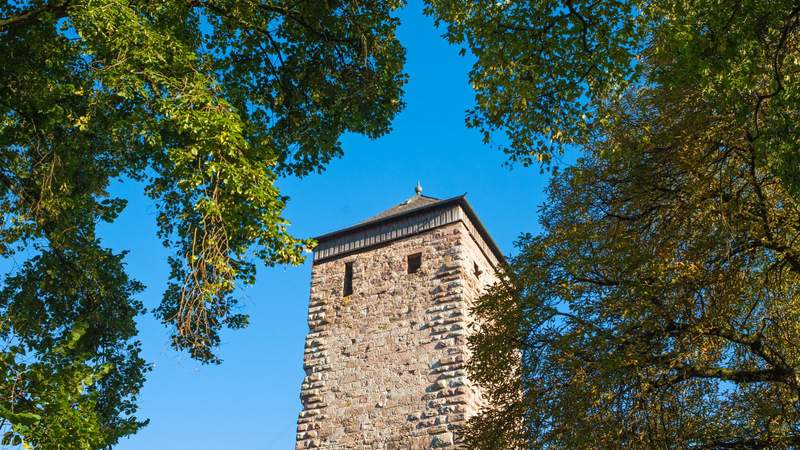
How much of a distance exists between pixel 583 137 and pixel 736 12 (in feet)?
6.81

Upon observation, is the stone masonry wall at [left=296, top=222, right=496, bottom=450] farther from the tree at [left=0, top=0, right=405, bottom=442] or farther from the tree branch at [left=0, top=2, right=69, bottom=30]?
the tree branch at [left=0, top=2, right=69, bottom=30]

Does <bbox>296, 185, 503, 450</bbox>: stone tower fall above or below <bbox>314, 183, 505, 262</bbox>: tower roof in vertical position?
below

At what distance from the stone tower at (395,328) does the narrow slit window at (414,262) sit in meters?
0.02

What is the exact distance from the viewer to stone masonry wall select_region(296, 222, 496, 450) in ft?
41.1

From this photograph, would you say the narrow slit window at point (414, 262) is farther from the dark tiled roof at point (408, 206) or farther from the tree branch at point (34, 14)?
the tree branch at point (34, 14)

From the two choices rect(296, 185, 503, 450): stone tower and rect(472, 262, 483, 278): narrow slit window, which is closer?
rect(296, 185, 503, 450): stone tower

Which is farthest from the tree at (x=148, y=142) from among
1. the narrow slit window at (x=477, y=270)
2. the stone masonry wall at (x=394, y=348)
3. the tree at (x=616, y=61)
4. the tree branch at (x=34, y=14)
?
the narrow slit window at (x=477, y=270)

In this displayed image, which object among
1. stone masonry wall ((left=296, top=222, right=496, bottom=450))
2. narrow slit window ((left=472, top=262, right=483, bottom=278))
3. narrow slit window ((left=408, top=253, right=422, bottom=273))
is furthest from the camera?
narrow slit window ((left=472, top=262, right=483, bottom=278))

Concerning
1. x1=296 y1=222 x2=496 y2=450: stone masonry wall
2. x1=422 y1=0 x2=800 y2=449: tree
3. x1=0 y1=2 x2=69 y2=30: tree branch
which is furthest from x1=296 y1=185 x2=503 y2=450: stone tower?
x1=0 y1=2 x2=69 y2=30: tree branch

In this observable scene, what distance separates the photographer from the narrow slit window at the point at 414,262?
47.1 ft

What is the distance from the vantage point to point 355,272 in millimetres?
14914

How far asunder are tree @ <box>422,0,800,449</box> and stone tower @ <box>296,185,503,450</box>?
11.7 feet

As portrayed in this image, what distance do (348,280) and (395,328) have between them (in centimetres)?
180

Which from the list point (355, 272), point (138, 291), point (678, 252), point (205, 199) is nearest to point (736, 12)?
point (678, 252)
